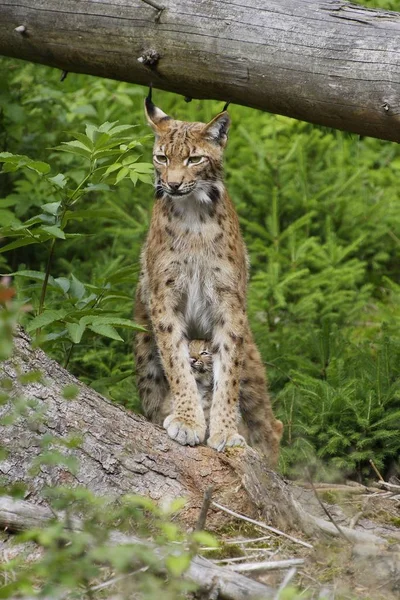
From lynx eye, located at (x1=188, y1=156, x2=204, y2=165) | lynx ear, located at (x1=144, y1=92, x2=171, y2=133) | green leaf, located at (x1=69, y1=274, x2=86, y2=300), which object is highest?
lynx ear, located at (x1=144, y1=92, x2=171, y2=133)

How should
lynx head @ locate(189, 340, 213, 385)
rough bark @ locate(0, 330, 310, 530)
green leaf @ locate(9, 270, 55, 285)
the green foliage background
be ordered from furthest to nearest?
the green foliage background
lynx head @ locate(189, 340, 213, 385)
green leaf @ locate(9, 270, 55, 285)
rough bark @ locate(0, 330, 310, 530)

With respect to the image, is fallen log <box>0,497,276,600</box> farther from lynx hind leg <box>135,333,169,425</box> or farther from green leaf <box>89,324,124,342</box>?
lynx hind leg <box>135,333,169,425</box>

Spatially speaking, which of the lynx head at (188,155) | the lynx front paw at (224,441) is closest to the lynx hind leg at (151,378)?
the lynx front paw at (224,441)

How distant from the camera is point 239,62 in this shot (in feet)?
18.9

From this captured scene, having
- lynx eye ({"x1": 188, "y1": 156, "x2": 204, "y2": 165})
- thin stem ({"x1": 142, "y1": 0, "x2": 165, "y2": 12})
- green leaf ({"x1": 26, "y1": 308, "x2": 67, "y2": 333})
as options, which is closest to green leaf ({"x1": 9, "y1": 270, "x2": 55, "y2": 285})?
green leaf ({"x1": 26, "y1": 308, "x2": 67, "y2": 333})

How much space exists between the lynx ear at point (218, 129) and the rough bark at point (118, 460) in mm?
1760

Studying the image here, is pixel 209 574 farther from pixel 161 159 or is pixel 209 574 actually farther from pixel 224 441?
pixel 161 159

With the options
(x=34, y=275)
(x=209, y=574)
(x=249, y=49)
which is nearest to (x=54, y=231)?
(x=34, y=275)

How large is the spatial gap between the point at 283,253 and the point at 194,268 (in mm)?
2777

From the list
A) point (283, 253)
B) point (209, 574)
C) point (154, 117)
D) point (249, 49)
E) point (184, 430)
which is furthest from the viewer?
point (283, 253)

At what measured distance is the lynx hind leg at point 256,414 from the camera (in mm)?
6184

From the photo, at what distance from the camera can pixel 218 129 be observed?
19.4 feet

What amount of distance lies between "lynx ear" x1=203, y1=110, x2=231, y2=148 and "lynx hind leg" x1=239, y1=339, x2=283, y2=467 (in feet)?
3.97

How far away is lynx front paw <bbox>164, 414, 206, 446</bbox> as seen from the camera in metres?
5.23
